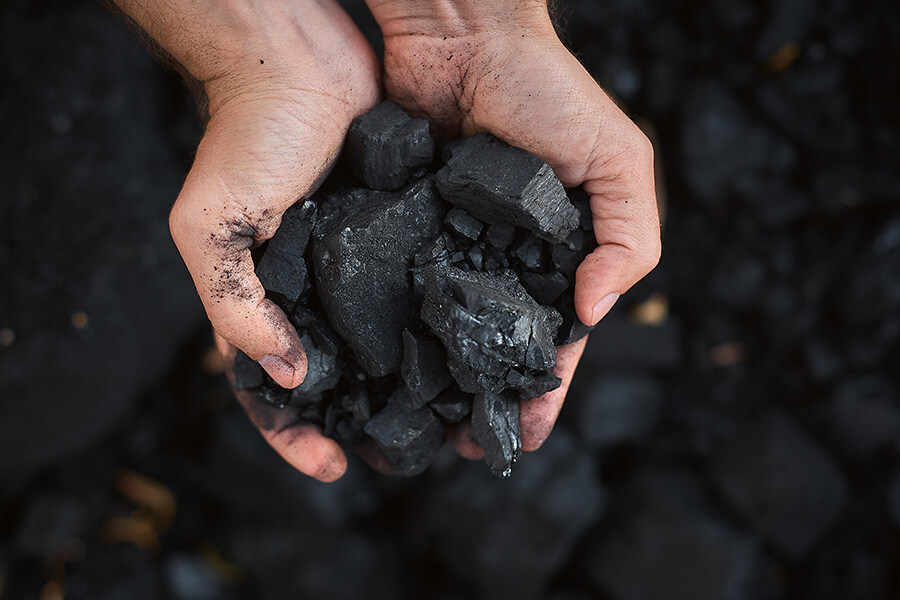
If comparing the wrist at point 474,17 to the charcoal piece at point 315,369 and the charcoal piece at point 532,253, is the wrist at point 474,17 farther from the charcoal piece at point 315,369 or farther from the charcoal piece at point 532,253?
the charcoal piece at point 315,369

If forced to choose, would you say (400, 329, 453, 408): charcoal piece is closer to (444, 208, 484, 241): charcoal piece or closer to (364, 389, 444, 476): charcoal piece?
(364, 389, 444, 476): charcoal piece

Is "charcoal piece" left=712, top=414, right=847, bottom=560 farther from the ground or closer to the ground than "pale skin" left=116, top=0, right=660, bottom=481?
closer to the ground

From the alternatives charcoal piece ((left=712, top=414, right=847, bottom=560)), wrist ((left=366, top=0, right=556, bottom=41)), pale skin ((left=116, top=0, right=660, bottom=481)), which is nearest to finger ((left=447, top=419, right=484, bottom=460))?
pale skin ((left=116, top=0, right=660, bottom=481))

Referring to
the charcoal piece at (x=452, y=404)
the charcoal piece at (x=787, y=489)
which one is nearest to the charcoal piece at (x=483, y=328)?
the charcoal piece at (x=452, y=404)

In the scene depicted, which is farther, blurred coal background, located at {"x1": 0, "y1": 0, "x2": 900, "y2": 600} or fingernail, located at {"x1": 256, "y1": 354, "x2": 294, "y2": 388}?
blurred coal background, located at {"x1": 0, "y1": 0, "x2": 900, "y2": 600}

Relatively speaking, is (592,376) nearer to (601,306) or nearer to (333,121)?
(601,306)

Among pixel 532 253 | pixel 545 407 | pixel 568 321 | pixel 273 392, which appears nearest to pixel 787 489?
pixel 545 407
